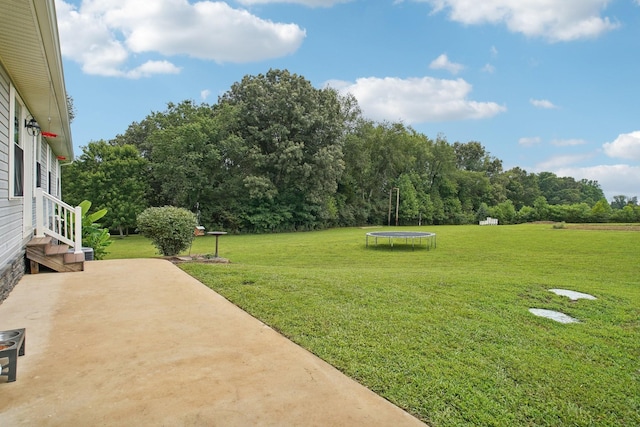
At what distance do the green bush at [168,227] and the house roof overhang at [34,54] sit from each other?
2709 millimetres

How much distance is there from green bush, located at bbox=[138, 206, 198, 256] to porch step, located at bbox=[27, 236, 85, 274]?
7.93 feet

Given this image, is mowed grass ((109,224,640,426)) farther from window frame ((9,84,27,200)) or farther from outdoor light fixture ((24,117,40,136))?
outdoor light fixture ((24,117,40,136))

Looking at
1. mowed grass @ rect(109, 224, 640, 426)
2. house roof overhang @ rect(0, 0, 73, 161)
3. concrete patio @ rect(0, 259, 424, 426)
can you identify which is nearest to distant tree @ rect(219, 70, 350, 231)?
house roof overhang @ rect(0, 0, 73, 161)

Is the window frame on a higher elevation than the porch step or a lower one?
higher

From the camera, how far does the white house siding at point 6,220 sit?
471cm

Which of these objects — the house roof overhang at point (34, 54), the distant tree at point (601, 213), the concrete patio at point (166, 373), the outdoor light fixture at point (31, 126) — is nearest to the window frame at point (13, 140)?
the house roof overhang at point (34, 54)

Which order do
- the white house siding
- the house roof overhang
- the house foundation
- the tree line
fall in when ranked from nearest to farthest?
1. the house roof overhang
2. the house foundation
3. the white house siding
4. the tree line

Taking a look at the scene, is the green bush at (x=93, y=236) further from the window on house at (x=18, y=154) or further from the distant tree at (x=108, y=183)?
the distant tree at (x=108, y=183)

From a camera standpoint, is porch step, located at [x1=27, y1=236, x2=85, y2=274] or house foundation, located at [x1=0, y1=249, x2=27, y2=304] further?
porch step, located at [x1=27, y1=236, x2=85, y2=274]

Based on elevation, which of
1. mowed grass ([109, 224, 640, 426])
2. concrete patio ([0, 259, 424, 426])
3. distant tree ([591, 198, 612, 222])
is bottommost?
mowed grass ([109, 224, 640, 426])

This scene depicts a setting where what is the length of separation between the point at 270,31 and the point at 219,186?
12167 mm

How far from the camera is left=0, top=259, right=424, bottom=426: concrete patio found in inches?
82.7

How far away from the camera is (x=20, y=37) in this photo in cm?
407

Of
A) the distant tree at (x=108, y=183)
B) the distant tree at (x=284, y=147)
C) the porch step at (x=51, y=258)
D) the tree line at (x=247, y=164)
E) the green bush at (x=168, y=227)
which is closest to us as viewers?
the porch step at (x=51, y=258)
